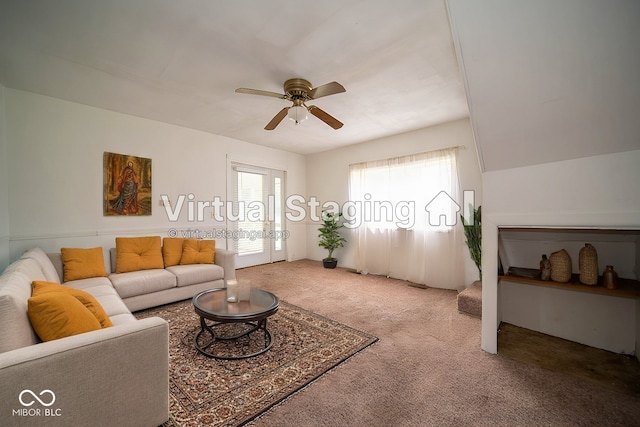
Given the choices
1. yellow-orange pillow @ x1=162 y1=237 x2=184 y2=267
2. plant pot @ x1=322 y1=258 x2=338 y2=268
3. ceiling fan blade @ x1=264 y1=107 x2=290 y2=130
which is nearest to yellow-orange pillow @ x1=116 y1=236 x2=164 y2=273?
yellow-orange pillow @ x1=162 y1=237 x2=184 y2=267

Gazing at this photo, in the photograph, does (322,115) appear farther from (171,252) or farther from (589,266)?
(171,252)

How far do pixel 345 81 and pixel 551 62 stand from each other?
1.74 metres

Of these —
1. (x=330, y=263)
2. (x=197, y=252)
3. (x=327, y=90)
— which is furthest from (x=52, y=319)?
(x=330, y=263)

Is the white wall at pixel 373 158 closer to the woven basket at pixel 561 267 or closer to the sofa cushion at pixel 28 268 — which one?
the woven basket at pixel 561 267

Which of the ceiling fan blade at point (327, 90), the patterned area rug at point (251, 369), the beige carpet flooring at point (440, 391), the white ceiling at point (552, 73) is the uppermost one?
the ceiling fan blade at point (327, 90)

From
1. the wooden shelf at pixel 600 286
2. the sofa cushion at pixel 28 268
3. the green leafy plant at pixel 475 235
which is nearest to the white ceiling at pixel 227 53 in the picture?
A: the green leafy plant at pixel 475 235

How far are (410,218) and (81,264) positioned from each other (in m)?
4.60

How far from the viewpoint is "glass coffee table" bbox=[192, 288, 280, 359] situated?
206 cm

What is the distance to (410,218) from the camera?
176 inches

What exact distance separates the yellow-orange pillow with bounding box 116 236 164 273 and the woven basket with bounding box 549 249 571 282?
4274 mm

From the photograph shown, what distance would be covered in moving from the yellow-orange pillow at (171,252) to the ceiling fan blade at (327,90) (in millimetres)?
2825

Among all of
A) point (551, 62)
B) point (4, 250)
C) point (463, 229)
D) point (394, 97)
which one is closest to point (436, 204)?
point (463, 229)

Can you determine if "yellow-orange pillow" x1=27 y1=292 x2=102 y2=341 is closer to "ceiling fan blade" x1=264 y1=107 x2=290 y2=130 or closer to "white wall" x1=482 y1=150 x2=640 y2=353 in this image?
"ceiling fan blade" x1=264 y1=107 x2=290 y2=130

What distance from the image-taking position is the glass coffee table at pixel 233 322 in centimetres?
206
